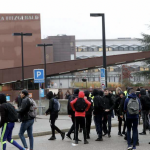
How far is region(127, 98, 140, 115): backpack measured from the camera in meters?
10.2

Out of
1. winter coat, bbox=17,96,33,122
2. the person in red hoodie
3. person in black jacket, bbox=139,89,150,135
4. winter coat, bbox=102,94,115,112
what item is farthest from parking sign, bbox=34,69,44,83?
winter coat, bbox=17,96,33,122

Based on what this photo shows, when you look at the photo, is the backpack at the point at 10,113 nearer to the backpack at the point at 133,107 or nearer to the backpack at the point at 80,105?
the backpack at the point at 80,105

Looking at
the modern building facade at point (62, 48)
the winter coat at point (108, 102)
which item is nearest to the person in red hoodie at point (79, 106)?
the winter coat at point (108, 102)

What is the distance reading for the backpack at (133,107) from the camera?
33.5ft

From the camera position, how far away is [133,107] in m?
10.2

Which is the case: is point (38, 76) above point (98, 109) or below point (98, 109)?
above

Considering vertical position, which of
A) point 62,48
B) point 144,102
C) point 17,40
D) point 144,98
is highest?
point 62,48

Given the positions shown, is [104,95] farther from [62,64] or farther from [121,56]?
[62,64]

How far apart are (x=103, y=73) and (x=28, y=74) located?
28.1 metres

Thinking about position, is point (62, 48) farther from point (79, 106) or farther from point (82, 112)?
point (79, 106)

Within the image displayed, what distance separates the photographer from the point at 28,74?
156 ft

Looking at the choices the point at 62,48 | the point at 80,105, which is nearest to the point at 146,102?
the point at 80,105

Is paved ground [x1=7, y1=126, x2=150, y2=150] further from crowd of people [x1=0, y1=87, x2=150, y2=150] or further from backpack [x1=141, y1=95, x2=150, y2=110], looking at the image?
backpack [x1=141, y1=95, x2=150, y2=110]

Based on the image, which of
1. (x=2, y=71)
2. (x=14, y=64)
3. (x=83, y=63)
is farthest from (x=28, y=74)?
(x=14, y=64)
